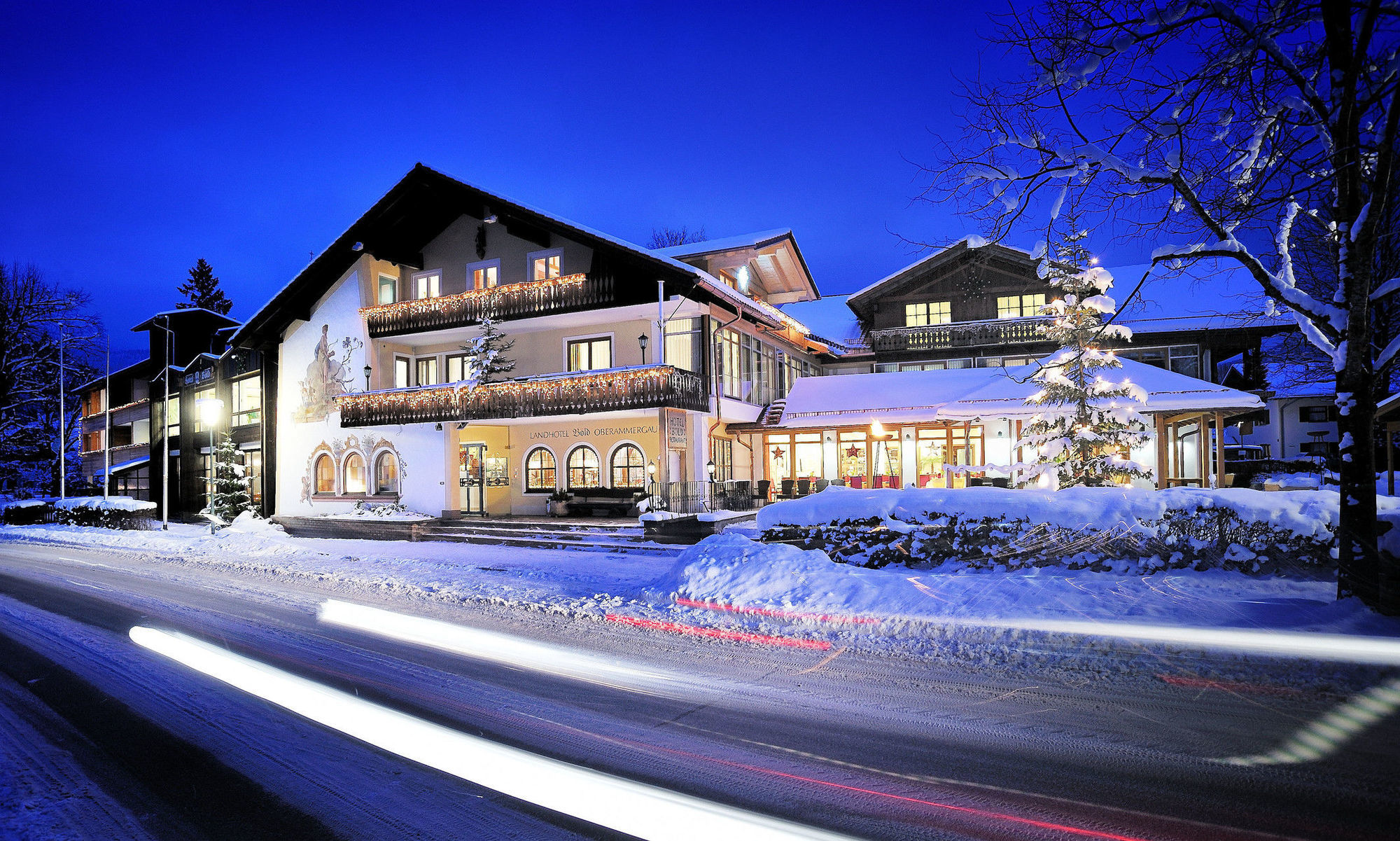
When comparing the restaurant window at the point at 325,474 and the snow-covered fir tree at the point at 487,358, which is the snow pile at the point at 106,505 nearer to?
the restaurant window at the point at 325,474

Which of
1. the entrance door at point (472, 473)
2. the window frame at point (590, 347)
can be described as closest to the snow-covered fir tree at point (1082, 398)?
the window frame at point (590, 347)

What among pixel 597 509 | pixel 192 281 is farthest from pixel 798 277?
pixel 192 281

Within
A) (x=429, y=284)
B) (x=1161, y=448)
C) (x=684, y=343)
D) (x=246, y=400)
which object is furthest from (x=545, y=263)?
(x=1161, y=448)

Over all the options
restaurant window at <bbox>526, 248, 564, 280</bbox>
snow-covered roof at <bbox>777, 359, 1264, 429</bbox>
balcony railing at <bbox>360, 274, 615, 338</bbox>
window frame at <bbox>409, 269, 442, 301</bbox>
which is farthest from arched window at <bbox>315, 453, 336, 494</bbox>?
snow-covered roof at <bbox>777, 359, 1264, 429</bbox>

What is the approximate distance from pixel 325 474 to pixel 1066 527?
26587mm

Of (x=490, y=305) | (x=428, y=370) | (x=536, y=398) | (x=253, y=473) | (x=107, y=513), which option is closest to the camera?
(x=536, y=398)

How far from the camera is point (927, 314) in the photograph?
33.4m

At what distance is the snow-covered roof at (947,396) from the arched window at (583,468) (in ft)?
21.3

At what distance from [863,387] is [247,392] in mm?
26326

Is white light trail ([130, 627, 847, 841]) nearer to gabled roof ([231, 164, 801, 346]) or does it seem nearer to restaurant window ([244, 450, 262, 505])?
gabled roof ([231, 164, 801, 346])

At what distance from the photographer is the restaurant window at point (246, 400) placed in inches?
1252

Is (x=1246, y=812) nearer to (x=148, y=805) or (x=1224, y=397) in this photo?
(x=148, y=805)

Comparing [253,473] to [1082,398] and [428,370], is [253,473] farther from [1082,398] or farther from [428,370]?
[1082,398]

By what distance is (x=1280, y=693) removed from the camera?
237 inches
